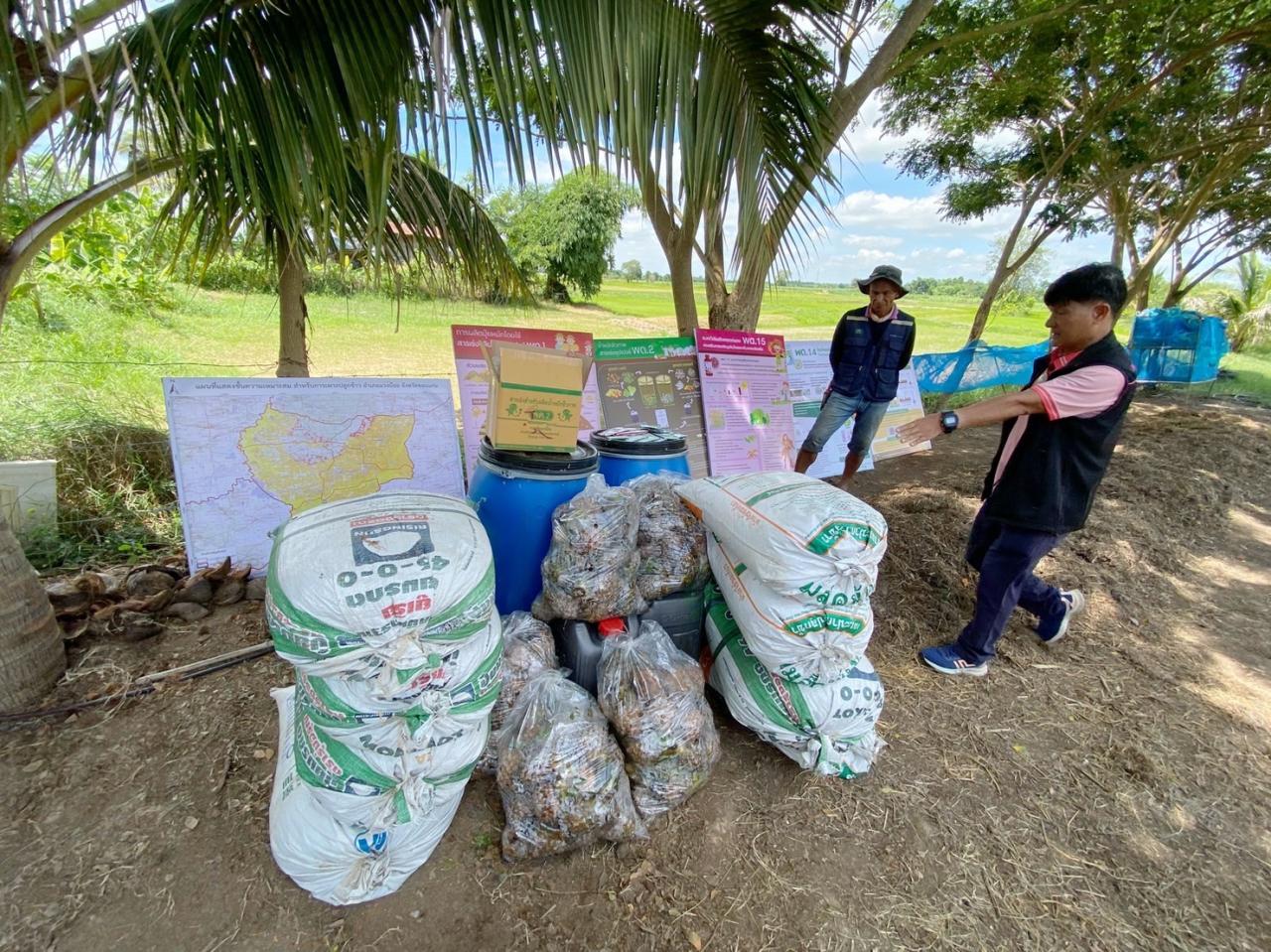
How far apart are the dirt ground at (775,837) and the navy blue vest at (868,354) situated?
1987mm

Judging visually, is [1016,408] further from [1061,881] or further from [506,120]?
[506,120]

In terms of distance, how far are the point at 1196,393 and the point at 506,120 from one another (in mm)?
14287

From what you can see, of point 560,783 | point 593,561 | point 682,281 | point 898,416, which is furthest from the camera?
point 898,416

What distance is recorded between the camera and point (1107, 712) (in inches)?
95.8

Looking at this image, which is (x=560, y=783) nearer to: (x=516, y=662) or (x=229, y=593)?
(x=516, y=662)

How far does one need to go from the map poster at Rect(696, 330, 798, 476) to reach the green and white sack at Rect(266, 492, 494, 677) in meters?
2.83

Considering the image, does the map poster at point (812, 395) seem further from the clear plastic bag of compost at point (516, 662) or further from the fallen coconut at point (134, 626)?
the fallen coconut at point (134, 626)

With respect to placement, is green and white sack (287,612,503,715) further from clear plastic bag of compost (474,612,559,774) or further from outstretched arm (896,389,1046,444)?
outstretched arm (896,389,1046,444)

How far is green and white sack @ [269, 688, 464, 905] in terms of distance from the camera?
1.47 metres

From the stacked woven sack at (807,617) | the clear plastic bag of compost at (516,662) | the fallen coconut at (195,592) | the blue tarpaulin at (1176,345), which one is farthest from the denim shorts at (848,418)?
the blue tarpaulin at (1176,345)

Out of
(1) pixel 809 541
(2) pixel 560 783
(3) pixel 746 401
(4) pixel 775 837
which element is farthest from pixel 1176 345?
(2) pixel 560 783

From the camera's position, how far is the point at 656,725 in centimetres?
175

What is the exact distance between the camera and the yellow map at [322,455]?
2734 mm

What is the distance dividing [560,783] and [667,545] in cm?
92
